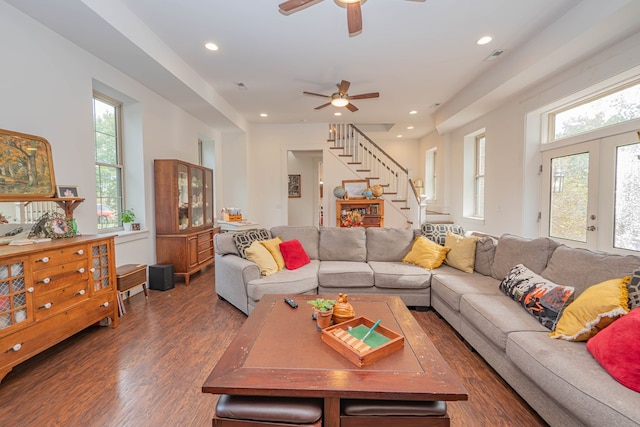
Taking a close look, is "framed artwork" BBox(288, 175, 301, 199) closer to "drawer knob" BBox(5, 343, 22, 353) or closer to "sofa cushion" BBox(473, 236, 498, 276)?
"sofa cushion" BBox(473, 236, 498, 276)

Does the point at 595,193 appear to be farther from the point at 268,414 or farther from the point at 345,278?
the point at 268,414

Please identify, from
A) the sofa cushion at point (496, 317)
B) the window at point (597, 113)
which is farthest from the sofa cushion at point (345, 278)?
the window at point (597, 113)

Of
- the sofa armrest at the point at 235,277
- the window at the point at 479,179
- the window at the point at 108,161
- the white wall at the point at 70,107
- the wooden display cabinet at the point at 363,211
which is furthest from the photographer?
the wooden display cabinet at the point at 363,211

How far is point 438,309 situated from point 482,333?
33.3 inches

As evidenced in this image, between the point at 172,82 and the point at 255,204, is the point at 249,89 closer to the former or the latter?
the point at 172,82

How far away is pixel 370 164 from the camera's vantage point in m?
6.77

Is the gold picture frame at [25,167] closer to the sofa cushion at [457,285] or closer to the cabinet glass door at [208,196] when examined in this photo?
the cabinet glass door at [208,196]

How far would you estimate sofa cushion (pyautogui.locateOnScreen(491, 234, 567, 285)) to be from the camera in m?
2.43

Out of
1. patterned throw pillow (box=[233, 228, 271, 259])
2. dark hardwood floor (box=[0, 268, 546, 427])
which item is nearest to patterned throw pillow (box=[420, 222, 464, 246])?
dark hardwood floor (box=[0, 268, 546, 427])

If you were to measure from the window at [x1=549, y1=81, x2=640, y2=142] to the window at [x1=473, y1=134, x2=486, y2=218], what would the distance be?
1.76 m

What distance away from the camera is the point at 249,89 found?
451 cm

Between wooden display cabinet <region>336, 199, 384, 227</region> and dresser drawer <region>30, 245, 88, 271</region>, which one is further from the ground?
wooden display cabinet <region>336, 199, 384, 227</region>

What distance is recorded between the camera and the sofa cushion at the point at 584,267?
1806mm

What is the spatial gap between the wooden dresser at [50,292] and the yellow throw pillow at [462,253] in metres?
3.64
